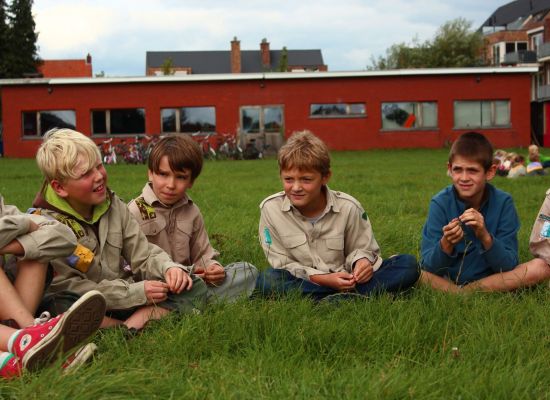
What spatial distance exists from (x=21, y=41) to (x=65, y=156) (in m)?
47.4

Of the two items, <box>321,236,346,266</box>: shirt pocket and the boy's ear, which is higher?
the boy's ear

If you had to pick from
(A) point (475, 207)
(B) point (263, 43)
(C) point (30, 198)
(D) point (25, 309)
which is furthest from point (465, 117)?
(B) point (263, 43)

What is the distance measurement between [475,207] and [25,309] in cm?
256

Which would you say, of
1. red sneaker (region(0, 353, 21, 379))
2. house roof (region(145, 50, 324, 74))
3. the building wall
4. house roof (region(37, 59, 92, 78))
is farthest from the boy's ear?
house roof (region(145, 50, 324, 74))

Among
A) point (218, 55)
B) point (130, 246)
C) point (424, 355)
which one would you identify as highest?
point (218, 55)

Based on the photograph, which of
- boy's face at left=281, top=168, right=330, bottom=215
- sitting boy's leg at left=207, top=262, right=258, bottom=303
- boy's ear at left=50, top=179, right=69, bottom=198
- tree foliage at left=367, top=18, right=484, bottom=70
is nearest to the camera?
boy's ear at left=50, top=179, right=69, bottom=198

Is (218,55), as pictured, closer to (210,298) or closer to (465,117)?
(465,117)

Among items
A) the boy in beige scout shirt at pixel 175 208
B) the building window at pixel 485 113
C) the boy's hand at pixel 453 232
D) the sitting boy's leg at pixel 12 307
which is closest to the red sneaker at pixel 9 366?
the sitting boy's leg at pixel 12 307

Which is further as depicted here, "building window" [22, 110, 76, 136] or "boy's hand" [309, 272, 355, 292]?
"building window" [22, 110, 76, 136]

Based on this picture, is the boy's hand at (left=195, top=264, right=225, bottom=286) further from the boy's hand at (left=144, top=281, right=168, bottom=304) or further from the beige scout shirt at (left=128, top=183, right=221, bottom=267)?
the boy's hand at (left=144, top=281, right=168, bottom=304)

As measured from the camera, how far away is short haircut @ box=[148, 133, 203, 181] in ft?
12.9

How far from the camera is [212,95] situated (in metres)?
29.5

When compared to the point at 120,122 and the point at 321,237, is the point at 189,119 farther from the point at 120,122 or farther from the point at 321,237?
the point at 321,237

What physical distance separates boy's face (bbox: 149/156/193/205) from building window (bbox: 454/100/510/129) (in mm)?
27694
